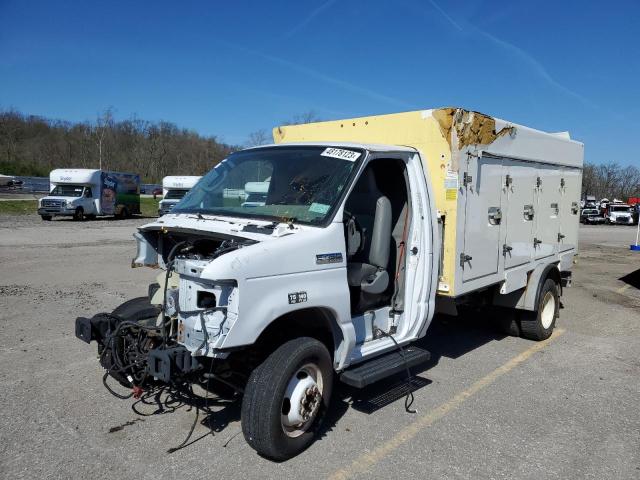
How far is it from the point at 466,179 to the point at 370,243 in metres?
1.22

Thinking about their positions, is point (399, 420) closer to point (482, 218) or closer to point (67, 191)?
point (482, 218)

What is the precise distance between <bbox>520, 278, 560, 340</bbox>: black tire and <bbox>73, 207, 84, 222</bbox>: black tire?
2774 centimetres

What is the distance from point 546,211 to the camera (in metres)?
7.05

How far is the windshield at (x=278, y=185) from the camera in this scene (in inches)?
162

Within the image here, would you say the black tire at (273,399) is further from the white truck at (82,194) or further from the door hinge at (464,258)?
the white truck at (82,194)

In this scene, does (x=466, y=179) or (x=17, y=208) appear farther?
(x=17, y=208)

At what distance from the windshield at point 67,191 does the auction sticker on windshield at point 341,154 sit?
28.7 meters

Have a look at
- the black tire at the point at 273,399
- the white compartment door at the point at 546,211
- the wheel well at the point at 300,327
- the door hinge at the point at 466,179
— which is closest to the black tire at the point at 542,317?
the white compartment door at the point at 546,211

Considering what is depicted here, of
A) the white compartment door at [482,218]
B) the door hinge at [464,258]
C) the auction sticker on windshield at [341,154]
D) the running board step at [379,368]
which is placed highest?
the auction sticker on windshield at [341,154]

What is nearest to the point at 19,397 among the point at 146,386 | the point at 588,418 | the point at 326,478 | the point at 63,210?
the point at 146,386

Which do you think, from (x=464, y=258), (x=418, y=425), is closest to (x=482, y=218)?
(x=464, y=258)

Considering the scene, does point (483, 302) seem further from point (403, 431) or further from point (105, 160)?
point (105, 160)

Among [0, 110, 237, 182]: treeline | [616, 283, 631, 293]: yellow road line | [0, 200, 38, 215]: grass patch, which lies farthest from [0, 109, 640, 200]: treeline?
[616, 283, 631, 293]: yellow road line

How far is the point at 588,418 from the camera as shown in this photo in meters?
4.71
